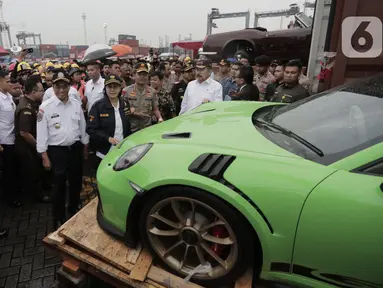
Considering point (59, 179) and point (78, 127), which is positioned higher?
point (78, 127)

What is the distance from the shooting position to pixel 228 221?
157 centimetres

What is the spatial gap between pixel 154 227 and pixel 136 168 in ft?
1.31

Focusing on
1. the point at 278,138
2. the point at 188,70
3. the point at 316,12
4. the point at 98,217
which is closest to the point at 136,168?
the point at 98,217

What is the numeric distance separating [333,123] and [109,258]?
168cm

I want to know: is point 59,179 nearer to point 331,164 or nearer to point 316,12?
point 331,164

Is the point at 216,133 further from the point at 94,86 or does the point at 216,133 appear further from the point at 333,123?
the point at 94,86

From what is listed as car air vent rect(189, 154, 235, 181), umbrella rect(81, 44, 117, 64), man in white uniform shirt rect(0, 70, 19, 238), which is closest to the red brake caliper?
car air vent rect(189, 154, 235, 181)

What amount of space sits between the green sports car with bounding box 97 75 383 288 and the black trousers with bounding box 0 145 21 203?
2.06 m

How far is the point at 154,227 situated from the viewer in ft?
5.93

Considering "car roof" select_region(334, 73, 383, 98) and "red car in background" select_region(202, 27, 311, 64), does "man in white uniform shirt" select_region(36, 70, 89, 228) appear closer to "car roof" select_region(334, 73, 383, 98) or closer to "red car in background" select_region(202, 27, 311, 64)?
"car roof" select_region(334, 73, 383, 98)

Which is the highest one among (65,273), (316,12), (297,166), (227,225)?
(316,12)

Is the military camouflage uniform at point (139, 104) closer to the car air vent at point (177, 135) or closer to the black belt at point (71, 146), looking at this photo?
the black belt at point (71, 146)

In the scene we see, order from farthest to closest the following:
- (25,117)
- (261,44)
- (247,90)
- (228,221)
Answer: (261,44)
(247,90)
(25,117)
(228,221)

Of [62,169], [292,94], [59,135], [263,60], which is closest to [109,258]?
[62,169]
